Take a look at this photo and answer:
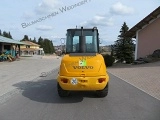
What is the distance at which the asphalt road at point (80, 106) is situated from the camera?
24.7 feet

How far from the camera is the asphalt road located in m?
7.54

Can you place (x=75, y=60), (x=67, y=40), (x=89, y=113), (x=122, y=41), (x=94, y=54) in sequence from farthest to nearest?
(x=122, y=41) → (x=67, y=40) → (x=94, y=54) → (x=75, y=60) → (x=89, y=113)

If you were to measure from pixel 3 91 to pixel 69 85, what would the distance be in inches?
154

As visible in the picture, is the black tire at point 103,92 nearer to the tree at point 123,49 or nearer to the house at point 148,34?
the house at point 148,34

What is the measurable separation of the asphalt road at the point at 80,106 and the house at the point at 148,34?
21138 millimetres

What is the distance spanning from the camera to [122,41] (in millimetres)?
45719

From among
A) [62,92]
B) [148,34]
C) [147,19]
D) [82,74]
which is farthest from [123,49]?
[82,74]

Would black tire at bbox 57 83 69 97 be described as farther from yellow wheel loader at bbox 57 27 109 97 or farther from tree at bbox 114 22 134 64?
tree at bbox 114 22 134 64

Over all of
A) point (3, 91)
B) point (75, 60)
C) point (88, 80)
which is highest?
point (75, 60)

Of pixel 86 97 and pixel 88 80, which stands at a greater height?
pixel 88 80

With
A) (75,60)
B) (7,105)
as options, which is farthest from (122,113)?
(7,105)

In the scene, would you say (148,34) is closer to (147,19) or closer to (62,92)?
(147,19)

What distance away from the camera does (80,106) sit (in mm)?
8867

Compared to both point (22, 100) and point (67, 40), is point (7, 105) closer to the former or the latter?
point (22, 100)
